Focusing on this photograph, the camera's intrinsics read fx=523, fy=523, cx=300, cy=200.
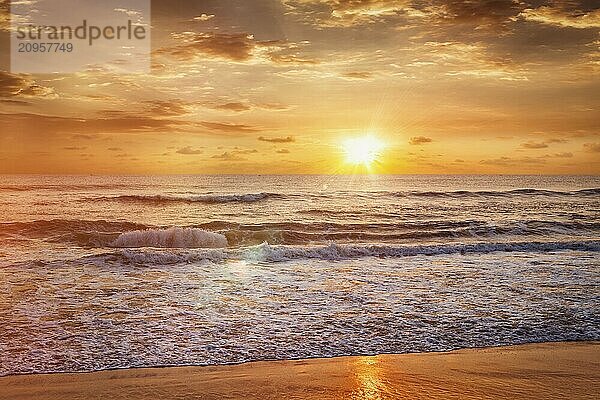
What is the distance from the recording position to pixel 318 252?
20.2 metres

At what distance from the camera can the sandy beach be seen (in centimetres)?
607

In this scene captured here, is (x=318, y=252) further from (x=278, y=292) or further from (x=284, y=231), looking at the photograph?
(x=278, y=292)

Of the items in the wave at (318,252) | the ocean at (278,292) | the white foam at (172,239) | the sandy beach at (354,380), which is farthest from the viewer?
the white foam at (172,239)

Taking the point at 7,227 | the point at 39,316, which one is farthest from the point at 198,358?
the point at 7,227

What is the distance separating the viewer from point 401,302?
440 inches

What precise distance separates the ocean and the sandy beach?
0.47 meters

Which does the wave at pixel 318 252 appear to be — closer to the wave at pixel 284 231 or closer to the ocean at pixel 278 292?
the ocean at pixel 278 292

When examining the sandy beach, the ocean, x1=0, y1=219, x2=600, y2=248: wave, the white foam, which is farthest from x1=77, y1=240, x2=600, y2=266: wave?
the sandy beach

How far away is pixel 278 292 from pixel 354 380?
5.86 meters

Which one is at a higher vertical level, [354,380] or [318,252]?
[354,380]

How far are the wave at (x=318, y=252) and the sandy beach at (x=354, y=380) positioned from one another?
35.7 feet

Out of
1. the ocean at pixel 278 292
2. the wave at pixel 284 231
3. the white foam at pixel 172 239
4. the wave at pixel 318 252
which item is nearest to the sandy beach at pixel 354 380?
the ocean at pixel 278 292

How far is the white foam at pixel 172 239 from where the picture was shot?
2467cm

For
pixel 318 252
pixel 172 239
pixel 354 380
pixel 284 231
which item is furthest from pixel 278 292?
pixel 284 231
